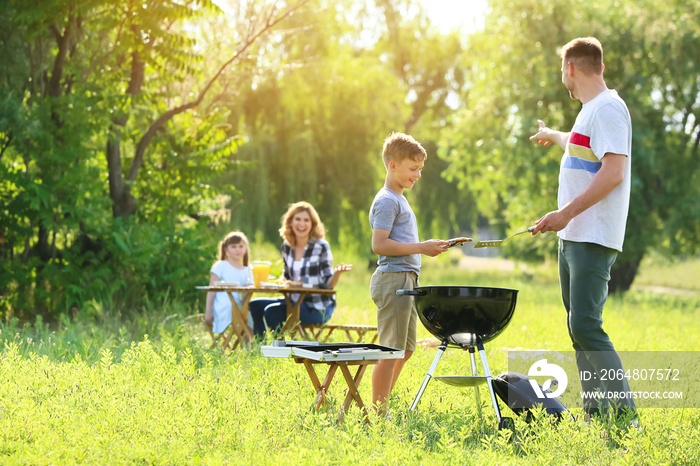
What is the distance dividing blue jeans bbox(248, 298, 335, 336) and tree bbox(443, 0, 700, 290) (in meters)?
12.2

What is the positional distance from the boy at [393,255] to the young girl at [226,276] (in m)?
3.86

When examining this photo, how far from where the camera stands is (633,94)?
61.2 feet

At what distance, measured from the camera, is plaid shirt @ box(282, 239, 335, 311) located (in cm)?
838

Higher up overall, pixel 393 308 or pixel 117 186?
pixel 117 186

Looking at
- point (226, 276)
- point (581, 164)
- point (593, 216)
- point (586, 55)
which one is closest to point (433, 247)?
point (593, 216)

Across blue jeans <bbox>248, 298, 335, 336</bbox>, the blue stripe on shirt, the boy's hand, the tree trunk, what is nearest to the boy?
the boy's hand

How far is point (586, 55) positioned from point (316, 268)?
14.0 ft

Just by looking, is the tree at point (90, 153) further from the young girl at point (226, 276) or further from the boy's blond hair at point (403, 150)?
A: the boy's blond hair at point (403, 150)

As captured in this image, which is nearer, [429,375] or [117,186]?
[429,375]

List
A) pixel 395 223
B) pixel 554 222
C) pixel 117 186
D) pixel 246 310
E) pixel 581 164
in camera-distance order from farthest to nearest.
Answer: pixel 117 186, pixel 246 310, pixel 395 223, pixel 581 164, pixel 554 222

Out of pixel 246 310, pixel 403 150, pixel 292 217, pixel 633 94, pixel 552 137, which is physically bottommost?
pixel 246 310

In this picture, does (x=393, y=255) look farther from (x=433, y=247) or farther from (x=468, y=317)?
(x=468, y=317)

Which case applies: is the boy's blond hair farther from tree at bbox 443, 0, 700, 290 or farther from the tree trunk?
tree at bbox 443, 0, 700, 290

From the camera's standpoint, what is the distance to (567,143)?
5.09 m
